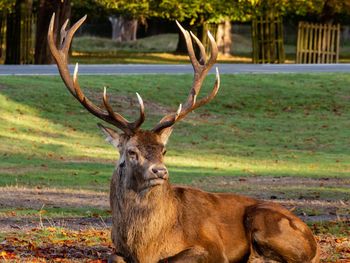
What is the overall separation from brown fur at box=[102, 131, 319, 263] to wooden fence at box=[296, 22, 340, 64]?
113 ft

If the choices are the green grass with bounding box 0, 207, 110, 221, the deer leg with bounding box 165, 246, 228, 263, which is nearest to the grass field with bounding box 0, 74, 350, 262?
the green grass with bounding box 0, 207, 110, 221

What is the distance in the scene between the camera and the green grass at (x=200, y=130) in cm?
2097

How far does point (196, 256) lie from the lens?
30.9 ft

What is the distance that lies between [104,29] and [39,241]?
7274 centimetres

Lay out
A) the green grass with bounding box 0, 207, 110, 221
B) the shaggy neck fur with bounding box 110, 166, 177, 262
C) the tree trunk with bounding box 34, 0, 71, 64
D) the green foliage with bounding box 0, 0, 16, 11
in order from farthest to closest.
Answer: the green foliage with bounding box 0, 0, 16, 11, the tree trunk with bounding box 34, 0, 71, 64, the green grass with bounding box 0, 207, 110, 221, the shaggy neck fur with bounding box 110, 166, 177, 262

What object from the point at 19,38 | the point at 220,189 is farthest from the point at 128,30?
the point at 220,189

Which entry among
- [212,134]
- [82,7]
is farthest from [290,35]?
[212,134]

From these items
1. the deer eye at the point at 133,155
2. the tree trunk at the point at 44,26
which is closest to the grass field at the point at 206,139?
the deer eye at the point at 133,155

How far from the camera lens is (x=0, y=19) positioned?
162ft

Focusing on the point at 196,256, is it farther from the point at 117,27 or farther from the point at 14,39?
the point at 117,27

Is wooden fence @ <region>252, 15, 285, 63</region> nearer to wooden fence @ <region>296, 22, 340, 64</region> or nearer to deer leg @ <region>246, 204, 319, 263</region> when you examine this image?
wooden fence @ <region>296, 22, 340, 64</region>

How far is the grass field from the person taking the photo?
59.7ft

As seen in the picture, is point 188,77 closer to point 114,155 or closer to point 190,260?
point 114,155

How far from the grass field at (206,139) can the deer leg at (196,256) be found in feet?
8.96
